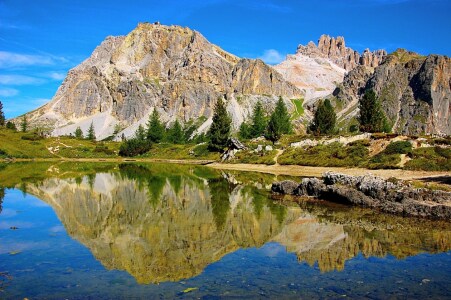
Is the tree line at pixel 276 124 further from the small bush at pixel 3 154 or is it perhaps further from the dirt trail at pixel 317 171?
the small bush at pixel 3 154

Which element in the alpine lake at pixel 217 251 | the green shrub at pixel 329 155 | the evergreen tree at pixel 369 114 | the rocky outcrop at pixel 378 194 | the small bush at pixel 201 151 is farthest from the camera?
the small bush at pixel 201 151

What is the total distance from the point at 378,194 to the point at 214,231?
Answer: 1674cm

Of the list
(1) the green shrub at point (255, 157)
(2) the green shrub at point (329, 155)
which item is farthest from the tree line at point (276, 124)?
(2) the green shrub at point (329, 155)

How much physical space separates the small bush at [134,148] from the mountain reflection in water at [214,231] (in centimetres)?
9601

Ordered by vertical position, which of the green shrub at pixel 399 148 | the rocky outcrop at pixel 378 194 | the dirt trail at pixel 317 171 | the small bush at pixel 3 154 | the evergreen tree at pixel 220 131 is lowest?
the rocky outcrop at pixel 378 194

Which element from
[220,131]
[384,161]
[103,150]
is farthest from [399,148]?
[103,150]

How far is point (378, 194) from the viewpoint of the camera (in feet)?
111

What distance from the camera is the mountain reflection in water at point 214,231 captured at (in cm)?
1895

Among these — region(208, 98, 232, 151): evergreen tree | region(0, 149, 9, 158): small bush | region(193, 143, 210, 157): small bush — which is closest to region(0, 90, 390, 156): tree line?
region(208, 98, 232, 151): evergreen tree

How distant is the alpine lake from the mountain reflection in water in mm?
66

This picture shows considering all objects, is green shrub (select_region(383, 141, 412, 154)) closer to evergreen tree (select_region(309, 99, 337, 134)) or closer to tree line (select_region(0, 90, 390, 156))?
tree line (select_region(0, 90, 390, 156))

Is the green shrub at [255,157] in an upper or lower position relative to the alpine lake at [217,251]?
upper

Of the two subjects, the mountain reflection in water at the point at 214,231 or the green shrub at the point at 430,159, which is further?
the green shrub at the point at 430,159

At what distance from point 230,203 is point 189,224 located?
396 inches
